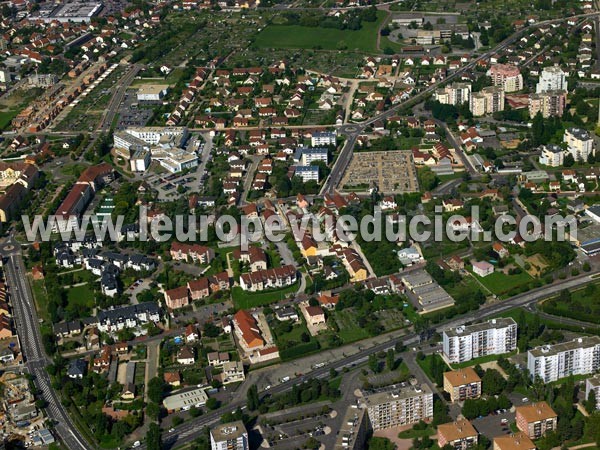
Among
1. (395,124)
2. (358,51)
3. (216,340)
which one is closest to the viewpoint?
(216,340)

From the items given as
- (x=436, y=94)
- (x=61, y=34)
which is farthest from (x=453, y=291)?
(x=61, y=34)

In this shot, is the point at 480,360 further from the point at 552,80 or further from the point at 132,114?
the point at 132,114

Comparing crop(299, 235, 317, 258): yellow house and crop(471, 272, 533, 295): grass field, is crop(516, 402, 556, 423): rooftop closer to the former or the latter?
crop(471, 272, 533, 295): grass field

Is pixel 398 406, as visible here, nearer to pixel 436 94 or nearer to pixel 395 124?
pixel 395 124

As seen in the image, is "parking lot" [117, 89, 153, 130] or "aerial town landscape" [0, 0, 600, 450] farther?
"parking lot" [117, 89, 153, 130]

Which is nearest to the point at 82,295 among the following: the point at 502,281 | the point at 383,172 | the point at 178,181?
the point at 178,181

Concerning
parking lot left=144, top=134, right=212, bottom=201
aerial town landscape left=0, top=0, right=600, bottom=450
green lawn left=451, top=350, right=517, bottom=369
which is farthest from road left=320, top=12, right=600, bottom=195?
green lawn left=451, top=350, right=517, bottom=369
